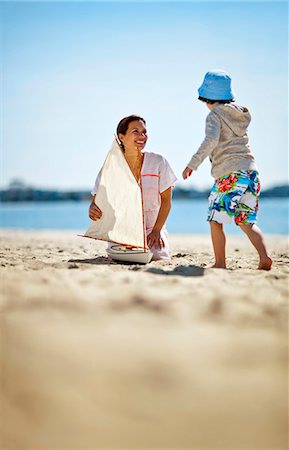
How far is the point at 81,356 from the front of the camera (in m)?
1.92

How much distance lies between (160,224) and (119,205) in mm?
455

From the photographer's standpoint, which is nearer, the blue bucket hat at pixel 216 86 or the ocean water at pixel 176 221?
the blue bucket hat at pixel 216 86

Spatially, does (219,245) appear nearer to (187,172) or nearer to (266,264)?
(266,264)

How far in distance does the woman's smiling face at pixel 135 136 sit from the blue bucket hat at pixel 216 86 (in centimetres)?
63

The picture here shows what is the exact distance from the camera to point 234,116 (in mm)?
4160

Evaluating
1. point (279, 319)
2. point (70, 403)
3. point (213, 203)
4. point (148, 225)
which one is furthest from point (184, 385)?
point (148, 225)

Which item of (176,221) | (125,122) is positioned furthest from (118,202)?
(176,221)

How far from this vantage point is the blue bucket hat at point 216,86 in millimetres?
4199

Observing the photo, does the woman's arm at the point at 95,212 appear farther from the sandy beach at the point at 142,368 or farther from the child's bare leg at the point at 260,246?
the sandy beach at the point at 142,368

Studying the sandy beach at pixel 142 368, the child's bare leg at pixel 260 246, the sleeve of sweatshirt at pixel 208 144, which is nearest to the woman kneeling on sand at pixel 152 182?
the sleeve of sweatshirt at pixel 208 144

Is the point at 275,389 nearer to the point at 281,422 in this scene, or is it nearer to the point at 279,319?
the point at 281,422

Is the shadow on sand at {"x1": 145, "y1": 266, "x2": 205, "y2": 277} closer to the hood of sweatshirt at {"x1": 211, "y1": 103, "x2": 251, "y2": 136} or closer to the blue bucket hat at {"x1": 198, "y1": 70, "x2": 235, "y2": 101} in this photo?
the hood of sweatshirt at {"x1": 211, "y1": 103, "x2": 251, "y2": 136}

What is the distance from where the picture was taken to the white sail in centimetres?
439

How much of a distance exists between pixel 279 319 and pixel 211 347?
52cm
